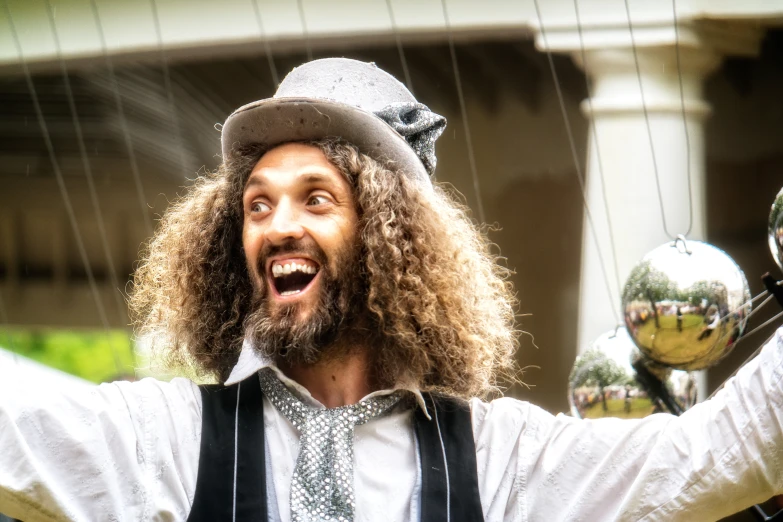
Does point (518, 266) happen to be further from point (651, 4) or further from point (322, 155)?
point (322, 155)

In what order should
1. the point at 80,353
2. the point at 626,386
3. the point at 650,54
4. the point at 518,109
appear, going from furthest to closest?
the point at 80,353
the point at 518,109
the point at 650,54
the point at 626,386

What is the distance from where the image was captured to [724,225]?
5680 millimetres

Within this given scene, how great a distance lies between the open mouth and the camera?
1833mm

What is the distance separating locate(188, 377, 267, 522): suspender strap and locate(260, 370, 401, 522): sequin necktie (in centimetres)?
4

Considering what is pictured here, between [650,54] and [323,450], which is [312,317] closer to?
[323,450]

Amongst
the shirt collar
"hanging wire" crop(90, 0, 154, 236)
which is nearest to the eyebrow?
the shirt collar

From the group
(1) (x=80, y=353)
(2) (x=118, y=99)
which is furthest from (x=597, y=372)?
(1) (x=80, y=353)

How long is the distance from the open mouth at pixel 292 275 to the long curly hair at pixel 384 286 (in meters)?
0.11

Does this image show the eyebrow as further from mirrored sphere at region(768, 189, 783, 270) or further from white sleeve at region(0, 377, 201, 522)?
mirrored sphere at region(768, 189, 783, 270)

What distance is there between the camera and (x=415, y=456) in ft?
5.74

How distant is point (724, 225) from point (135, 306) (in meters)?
4.05

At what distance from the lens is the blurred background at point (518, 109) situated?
5.13 m

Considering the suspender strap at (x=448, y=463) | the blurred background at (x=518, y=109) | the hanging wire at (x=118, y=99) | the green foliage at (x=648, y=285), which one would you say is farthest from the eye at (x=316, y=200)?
the blurred background at (x=518, y=109)

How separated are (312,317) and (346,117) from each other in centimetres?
36
